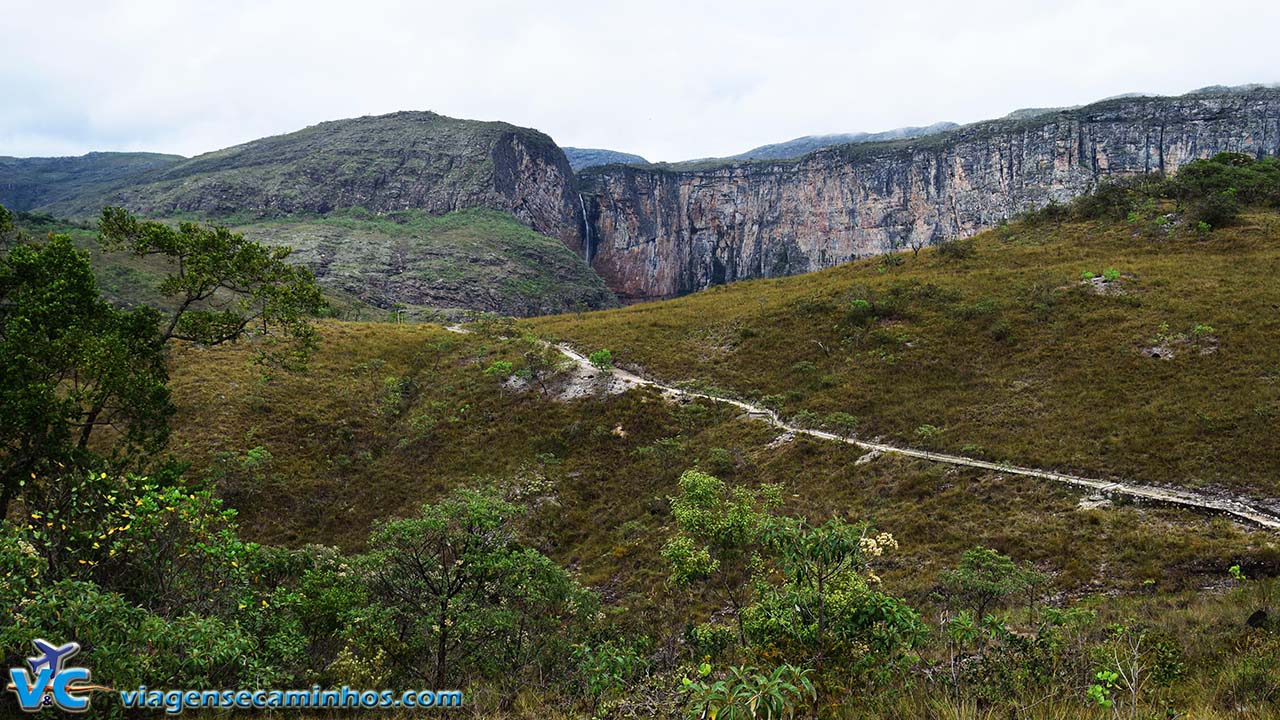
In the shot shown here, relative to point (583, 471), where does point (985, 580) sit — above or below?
above

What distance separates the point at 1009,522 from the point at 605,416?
2194 cm

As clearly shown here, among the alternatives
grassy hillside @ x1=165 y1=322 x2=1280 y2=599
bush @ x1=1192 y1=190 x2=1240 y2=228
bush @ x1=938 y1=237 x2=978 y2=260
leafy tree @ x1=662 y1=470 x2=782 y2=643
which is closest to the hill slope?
grassy hillside @ x1=165 y1=322 x2=1280 y2=599

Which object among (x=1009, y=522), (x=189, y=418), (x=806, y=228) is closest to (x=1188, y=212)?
(x=1009, y=522)

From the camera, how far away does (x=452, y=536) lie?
10070 mm

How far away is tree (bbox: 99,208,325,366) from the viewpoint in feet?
56.7

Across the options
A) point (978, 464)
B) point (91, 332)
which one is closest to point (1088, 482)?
point (978, 464)

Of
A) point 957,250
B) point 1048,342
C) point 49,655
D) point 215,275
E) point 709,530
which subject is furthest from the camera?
point 957,250

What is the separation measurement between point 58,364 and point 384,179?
594ft

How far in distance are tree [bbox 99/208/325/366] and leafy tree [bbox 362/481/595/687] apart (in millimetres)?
10931

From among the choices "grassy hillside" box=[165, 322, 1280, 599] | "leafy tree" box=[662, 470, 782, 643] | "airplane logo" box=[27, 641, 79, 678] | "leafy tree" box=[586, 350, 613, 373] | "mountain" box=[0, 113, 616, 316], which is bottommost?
"grassy hillside" box=[165, 322, 1280, 599]

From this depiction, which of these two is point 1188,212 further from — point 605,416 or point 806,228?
point 806,228

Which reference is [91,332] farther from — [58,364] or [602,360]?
[602,360]

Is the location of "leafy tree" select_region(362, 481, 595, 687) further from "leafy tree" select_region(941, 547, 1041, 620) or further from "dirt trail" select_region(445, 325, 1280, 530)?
"dirt trail" select_region(445, 325, 1280, 530)

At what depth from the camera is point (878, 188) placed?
166500mm
